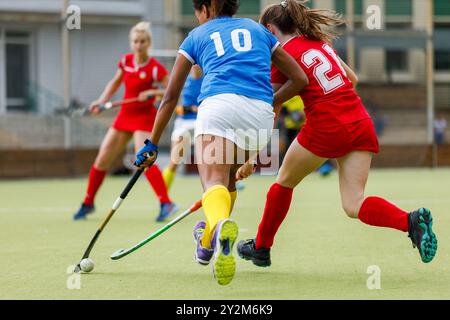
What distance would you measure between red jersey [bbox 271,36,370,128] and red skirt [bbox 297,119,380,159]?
36mm

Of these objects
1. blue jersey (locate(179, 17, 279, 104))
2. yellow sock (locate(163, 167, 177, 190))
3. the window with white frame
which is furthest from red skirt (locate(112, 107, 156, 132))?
the window with white frame

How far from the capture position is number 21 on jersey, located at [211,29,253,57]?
17.8ft

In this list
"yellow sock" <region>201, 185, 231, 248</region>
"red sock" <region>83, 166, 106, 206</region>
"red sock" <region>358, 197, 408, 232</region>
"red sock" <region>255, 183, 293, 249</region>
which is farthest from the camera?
"red sock" <region>83, 166, 106, 206</region>

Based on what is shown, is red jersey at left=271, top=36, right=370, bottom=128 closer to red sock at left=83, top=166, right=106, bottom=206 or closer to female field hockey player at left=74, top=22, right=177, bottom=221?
female field hockey player at left=74, top=22, right=177, bottom=221

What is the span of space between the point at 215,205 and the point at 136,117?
463 centimetres

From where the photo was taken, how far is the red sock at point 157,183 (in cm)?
978

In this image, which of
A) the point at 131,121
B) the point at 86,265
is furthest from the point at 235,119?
the point at 131,121

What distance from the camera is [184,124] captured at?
1279cm

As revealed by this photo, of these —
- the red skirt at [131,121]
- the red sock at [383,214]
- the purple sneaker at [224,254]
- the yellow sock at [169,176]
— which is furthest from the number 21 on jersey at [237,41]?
the yellow sock at [169,176]

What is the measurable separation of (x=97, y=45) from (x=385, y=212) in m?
21.9

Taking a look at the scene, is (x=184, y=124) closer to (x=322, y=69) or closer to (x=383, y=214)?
(x=322, y=69)

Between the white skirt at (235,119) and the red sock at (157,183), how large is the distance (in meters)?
4.37

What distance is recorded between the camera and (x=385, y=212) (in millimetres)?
5812

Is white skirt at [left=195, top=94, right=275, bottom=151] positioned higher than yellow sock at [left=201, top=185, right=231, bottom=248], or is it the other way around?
white skirt at [left=195, top=94, right=275, bottom=151]
